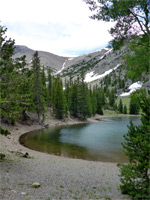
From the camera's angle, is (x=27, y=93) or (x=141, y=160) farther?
(x=27, y=93)

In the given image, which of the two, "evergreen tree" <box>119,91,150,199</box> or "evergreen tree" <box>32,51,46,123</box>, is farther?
"evergreen tree" <box>32,51,46,123</box>

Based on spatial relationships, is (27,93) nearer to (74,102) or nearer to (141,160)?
(74,102)

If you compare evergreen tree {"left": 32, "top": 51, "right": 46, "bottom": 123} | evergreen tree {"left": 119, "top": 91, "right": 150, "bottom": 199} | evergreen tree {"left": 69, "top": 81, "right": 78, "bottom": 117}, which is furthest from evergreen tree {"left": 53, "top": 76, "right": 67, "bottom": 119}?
evergreen tree {"left": 119, "top": 91, "right": 150, "bottom": 199}

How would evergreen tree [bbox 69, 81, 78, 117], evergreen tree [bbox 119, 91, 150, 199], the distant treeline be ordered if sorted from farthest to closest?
evergreen tree [bbox 69, 81, 78, 117], the distant treeline, evergreen tree [bbox 119, 91, 150, 199]

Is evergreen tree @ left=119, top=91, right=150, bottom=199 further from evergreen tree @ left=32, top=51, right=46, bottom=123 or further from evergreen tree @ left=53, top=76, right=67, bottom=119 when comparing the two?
evergreen tree @ left=53, top=76, right=67, bottom=119

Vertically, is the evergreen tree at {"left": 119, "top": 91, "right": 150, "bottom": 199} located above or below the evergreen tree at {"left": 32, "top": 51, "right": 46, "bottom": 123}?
below

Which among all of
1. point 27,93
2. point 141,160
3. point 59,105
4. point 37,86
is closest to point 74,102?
point 59,105

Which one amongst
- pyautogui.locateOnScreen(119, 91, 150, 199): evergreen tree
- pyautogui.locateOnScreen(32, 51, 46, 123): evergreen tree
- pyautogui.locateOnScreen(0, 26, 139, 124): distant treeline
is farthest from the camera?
pyautogui.locateOnScreen(32, 51, 46, 123): evergreen tree

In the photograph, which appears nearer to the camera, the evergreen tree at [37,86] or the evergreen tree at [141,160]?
the evergreen tree at [141,160]

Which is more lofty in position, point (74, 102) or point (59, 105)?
point (74, 102)

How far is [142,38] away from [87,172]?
11607mm

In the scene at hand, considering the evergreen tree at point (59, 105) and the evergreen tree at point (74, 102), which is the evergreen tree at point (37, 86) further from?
the evergreen tree at point (74, 102)

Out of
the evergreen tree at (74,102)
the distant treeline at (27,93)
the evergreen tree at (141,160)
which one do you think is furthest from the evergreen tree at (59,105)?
the evergreen tree at (141,160)

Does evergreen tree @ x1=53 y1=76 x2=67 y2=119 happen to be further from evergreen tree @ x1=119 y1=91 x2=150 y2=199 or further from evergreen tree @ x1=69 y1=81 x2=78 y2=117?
evergreen tree @ x1=119 y1=91 x2=150 y2=199
